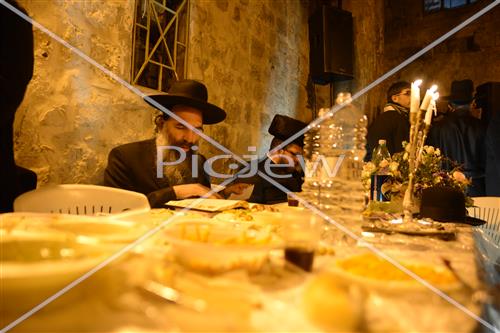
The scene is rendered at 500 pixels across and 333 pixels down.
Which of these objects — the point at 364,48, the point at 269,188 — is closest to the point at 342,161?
the point at 269,188

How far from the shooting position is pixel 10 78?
1.54m

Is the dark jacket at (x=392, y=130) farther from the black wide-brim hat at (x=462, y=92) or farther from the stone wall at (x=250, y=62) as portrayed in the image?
the black wide-brim hat at (x=462, y=92)

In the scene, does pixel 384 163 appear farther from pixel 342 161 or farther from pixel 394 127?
pixel 394 127

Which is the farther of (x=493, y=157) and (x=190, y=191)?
(x=493, y=157)

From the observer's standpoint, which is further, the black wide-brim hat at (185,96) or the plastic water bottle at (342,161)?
the black wide-brim hat at (185,96)

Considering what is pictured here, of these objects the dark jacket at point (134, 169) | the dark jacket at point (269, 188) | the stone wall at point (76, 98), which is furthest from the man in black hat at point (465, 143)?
the stone wall at point (76, 98)

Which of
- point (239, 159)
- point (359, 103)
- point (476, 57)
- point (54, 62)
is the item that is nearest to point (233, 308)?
point (54, 62)

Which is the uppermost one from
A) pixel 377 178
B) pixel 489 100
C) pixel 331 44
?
pixel 331 44

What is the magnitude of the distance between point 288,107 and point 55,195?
15.6 ft

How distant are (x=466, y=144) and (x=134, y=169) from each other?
4539 mm

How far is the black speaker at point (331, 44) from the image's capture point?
5496 millimetres

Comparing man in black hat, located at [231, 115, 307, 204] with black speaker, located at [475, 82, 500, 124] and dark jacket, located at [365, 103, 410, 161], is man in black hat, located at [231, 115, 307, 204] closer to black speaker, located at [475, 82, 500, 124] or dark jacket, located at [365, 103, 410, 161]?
dark jacket, located at [365, 103, 410, 161]

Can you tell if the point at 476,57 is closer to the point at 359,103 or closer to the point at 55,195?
the point at 359,103

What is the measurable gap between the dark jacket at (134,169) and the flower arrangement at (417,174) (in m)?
1.58
